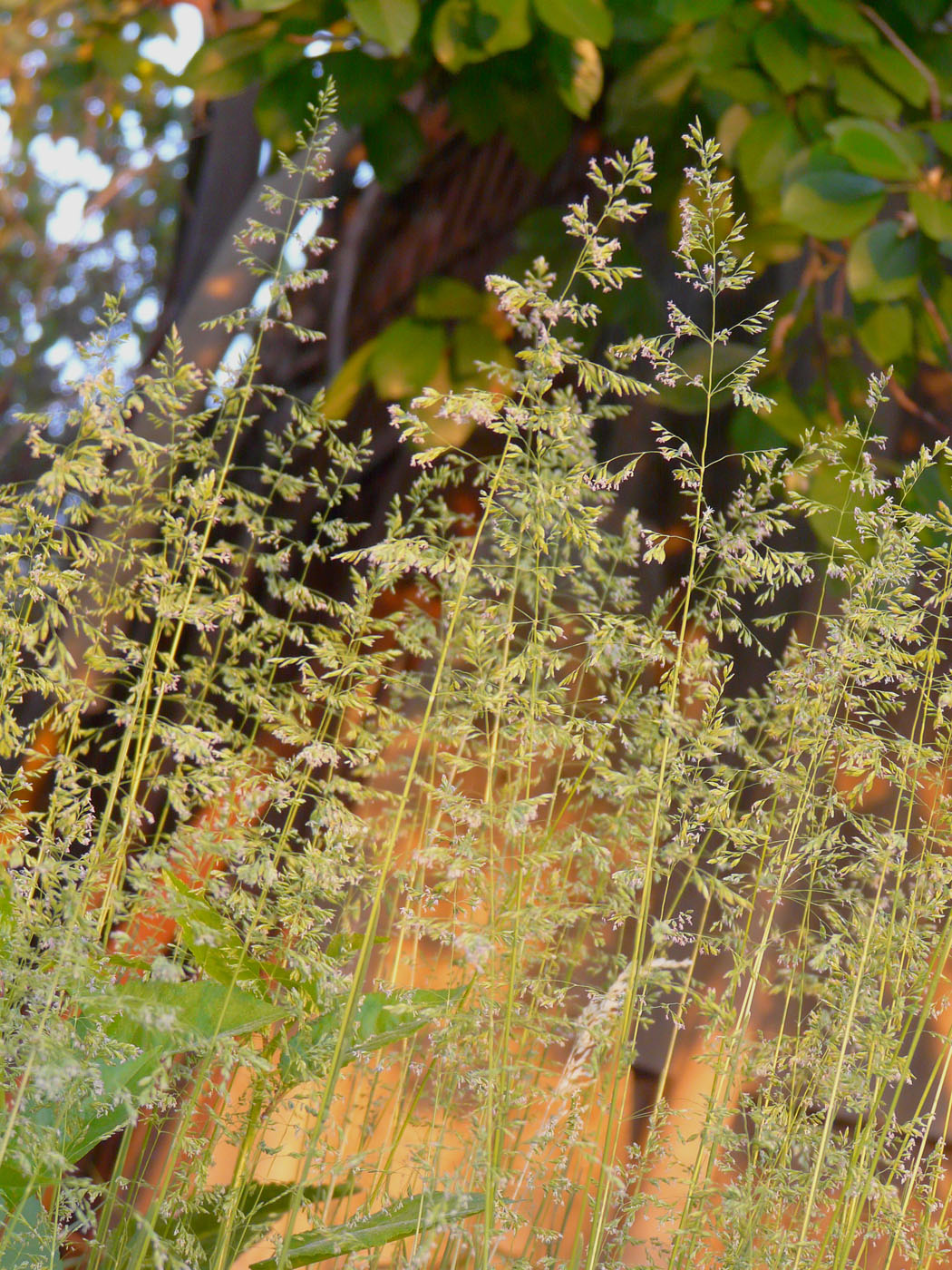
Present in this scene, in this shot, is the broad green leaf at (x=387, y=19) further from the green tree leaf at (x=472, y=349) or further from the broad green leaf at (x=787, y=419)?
the broad green leaf at (x=787, y=419)

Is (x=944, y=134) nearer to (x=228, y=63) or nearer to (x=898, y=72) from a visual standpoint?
Answer: (x=898, y=72)

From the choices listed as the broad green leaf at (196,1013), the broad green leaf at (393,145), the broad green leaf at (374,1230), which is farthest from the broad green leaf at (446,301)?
the broad green leaf at (374,1230)

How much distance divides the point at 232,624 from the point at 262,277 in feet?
2.93

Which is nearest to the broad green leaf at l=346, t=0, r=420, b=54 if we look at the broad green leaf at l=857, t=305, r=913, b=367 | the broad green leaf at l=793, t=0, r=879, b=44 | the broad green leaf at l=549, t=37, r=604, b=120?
the broad green leaf at l=549, t=37, r=604, b=120

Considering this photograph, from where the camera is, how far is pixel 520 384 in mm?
768

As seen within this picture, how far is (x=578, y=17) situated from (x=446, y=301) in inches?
17.6

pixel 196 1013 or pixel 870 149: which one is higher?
pixel 870 149

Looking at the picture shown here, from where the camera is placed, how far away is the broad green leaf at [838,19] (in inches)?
50.3

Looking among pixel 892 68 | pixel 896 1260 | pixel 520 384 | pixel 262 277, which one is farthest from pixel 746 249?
pixel 896 1260

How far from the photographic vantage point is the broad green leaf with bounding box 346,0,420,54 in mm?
1212

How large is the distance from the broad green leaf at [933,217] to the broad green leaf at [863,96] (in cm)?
19

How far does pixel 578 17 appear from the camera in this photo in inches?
47.4

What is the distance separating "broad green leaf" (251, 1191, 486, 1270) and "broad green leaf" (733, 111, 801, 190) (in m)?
1.22

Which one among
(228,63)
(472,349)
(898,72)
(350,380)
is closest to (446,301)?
(472,349)
